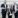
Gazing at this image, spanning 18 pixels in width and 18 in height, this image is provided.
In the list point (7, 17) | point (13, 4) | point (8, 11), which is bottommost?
point (7, 17)

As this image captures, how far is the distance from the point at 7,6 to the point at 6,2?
0.24ft

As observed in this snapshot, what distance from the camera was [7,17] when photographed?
0.52m

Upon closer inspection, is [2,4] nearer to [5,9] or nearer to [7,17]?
[5,9]

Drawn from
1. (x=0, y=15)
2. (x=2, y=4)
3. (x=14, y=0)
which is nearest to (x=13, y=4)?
(x=14, y=0)

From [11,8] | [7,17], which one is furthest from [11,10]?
[7,17]

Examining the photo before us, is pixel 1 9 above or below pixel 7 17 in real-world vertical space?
above

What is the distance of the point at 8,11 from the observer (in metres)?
0.51

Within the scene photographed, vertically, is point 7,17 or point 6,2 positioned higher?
point 6,2

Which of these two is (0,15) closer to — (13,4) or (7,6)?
(7,6)

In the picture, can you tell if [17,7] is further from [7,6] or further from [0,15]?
[0,15]

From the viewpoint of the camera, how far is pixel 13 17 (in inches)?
20.3

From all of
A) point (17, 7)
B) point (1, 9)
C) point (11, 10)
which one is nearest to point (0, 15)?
point (1, 9)

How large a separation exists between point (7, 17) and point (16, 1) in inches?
13.1

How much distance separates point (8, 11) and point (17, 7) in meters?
0.18
